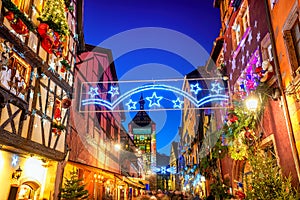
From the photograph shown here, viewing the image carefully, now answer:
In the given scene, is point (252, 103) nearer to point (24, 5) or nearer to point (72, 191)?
point (72, 191)

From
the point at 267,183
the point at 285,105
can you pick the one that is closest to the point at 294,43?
the point at 285,105

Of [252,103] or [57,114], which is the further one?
[57,114]

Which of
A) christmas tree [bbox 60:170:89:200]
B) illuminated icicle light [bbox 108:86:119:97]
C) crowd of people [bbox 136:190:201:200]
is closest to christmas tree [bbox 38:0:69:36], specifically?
illuminated icicle light [bbox 108:86:119:97]

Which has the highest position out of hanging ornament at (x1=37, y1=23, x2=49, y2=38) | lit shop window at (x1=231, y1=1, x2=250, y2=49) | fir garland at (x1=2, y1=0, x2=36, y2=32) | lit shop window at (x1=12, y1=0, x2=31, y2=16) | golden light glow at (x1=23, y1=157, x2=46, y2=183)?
lit shop window at (x1=231, y1=1, x2=250, y2=49)

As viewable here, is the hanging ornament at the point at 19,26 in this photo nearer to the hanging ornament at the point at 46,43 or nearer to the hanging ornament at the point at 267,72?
the hanging ornament at the point at 46,43

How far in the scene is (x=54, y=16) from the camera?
9.60 meters

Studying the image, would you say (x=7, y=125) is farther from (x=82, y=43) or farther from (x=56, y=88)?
(x=82, y=43)

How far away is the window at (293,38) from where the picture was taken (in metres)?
6.44

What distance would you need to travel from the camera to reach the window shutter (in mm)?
6527

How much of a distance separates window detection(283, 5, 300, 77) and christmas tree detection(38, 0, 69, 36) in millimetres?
7673

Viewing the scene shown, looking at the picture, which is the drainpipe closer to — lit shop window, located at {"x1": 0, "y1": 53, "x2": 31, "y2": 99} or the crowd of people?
lit shop window, located at {"x1": 0, "y1": 53, "x2": 31, "y2": 99}

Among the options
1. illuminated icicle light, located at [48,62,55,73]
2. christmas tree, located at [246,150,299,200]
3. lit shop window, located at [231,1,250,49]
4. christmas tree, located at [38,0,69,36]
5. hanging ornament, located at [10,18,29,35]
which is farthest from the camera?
lit shop window, located at [231,1,250,49]

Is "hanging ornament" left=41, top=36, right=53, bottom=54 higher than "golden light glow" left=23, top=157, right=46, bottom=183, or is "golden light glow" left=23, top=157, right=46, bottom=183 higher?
"hanging ornament" left=41, top=36, right=53, bottom=54

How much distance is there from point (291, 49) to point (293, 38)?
332mm
